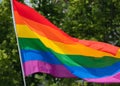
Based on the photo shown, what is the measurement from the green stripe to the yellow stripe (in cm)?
8

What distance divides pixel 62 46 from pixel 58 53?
217 mm

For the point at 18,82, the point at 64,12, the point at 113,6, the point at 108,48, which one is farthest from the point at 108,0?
the point at 108,48

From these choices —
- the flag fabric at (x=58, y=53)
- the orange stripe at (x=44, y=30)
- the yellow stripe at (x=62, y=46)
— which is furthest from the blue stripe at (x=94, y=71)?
the orange stripe at (x=44, y=30)

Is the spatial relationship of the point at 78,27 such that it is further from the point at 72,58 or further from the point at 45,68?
the point at 45,68

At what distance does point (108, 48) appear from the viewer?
33.9 feet

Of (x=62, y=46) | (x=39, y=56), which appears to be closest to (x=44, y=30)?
(x=62, y=46)

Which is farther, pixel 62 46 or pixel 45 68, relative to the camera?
pixel 62 46

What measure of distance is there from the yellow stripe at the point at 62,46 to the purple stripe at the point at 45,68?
1.19 feet

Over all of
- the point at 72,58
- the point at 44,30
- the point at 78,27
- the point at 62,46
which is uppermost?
the point at 78,27

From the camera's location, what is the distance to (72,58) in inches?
397

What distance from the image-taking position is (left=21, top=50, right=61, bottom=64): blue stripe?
968 cm

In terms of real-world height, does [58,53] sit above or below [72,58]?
above

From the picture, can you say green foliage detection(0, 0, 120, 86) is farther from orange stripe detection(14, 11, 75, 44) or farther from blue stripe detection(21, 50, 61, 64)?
blue stripe detection(21, 50, 61, 64)

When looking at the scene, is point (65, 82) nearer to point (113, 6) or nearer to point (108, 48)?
point (113, 6)
